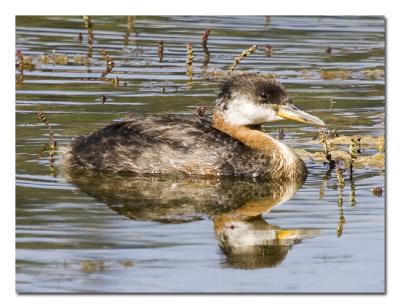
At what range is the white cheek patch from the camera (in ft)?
42.8

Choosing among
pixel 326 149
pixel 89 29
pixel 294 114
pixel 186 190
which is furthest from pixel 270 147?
pixel 89 29

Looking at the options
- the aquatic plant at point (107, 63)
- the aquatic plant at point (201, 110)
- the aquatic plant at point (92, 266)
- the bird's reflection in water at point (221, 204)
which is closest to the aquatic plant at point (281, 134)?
the aquatic plant at point (201, 110)

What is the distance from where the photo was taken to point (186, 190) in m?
12.4

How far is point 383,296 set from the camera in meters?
9.95

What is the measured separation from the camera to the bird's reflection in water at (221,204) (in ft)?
35.5

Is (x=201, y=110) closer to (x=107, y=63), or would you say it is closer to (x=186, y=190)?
(x=107, y=63)

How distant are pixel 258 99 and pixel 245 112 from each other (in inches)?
6.7

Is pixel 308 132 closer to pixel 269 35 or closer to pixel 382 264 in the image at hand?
pixel 269 35

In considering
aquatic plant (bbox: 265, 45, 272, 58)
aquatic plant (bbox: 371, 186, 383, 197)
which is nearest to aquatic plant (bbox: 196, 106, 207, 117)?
aquatic plant (bbox: 265, 45, 272, 58)

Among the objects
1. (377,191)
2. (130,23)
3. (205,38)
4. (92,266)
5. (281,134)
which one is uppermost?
(130,23)

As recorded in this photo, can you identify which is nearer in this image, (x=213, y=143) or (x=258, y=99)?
(x=213, y=143)
